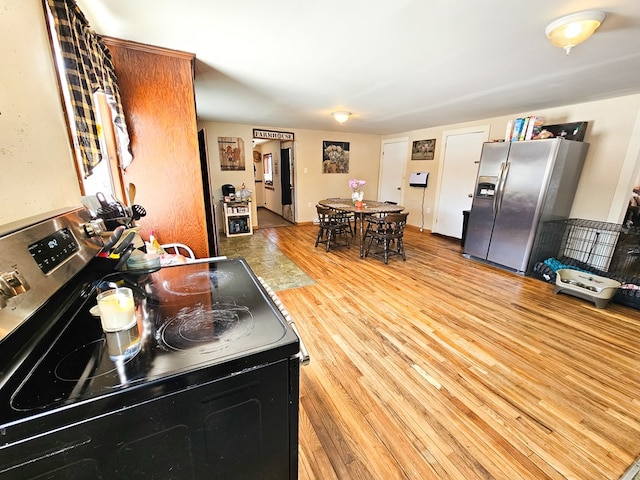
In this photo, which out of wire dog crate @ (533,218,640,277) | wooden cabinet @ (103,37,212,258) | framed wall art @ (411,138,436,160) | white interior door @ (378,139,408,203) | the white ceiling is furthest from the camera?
white interior door @ (378,139,408,203)

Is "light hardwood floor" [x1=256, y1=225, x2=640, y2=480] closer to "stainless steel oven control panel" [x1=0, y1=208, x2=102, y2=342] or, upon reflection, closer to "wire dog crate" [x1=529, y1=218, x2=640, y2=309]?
"wire dog crate" [x1=529, y1=218, x2=640, y2=309]

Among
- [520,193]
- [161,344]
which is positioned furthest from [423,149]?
[161,344]

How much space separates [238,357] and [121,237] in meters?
0.99

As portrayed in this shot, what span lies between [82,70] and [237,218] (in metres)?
4.15

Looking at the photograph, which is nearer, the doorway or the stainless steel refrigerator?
the stainless steel refrigerator

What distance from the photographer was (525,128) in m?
3.34

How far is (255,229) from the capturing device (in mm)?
5961

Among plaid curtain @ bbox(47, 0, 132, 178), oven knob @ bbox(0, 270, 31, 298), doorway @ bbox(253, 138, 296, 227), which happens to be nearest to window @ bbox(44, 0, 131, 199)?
plaid curtain @ bbox(47, 0, 132, 178)

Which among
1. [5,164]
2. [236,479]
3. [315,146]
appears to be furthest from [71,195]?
[315,146]

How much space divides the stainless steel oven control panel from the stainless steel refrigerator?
4191mm

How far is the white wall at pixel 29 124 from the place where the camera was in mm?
870

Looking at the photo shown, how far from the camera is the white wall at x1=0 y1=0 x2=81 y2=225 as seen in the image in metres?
0.87

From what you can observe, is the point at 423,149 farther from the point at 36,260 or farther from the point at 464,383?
the point at 36,260

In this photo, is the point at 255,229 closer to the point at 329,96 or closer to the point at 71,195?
the point at 329,96
